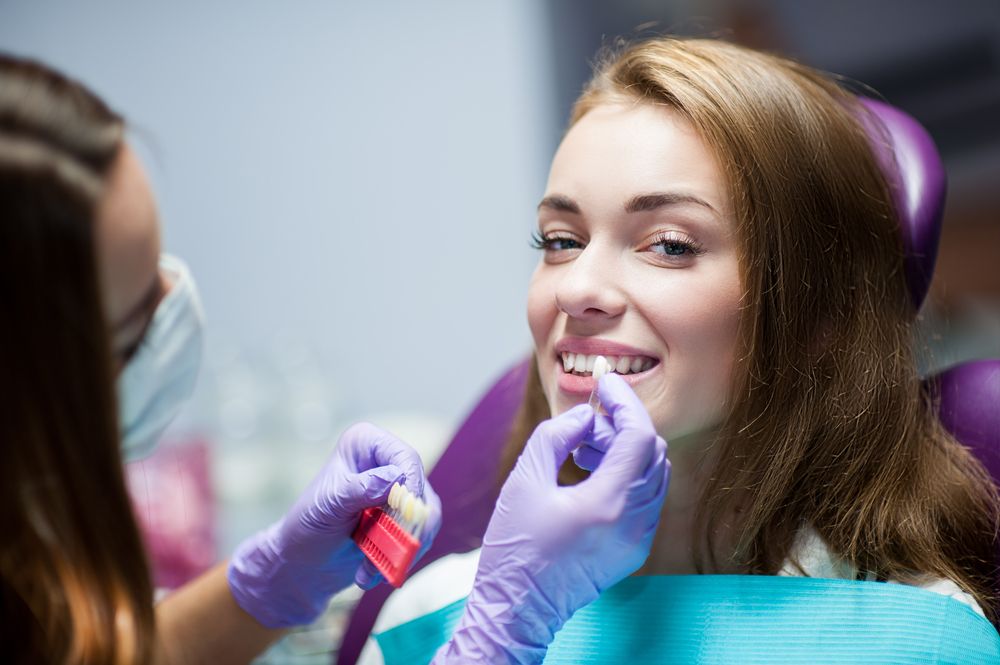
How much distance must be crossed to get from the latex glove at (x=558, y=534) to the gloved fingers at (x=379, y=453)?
0.12 meters

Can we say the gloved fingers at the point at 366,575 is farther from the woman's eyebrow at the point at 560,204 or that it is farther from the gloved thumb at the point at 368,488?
the woman's eyebrow at the point at 560,204

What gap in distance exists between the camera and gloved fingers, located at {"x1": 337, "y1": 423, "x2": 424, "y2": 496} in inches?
39.6

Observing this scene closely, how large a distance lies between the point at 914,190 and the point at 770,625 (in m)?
0.56

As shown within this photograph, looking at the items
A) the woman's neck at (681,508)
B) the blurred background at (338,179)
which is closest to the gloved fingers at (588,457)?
the woman's neck at (681,508)

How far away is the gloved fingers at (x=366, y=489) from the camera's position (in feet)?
3.28

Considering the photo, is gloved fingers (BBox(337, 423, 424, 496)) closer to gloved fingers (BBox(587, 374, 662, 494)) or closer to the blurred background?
gloved fingers (BBox(587, 374, 662, 494))

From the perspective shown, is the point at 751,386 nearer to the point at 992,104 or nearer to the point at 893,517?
the point at 893,517

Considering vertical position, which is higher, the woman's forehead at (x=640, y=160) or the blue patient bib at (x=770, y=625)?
the woman's forehead at (x=640, y=160)

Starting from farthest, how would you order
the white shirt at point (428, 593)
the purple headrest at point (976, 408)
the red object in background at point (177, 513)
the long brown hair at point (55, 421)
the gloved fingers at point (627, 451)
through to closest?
the red object in background at point (177, 513), the white shirt at point (428, 593), the purple headrest at point (976, 408), the gloved fingers at point (627, 451), the long brown hair at point (55, 421)

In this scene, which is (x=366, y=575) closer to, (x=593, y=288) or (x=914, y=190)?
(x=593, y=288)

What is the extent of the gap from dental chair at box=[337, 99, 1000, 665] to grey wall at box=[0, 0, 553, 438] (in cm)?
121

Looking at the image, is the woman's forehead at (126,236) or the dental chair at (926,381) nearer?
the woman's forehead at (126,236)

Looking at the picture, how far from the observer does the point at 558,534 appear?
0.86m

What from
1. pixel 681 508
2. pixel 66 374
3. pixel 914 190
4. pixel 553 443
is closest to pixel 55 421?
pixel 66 374
